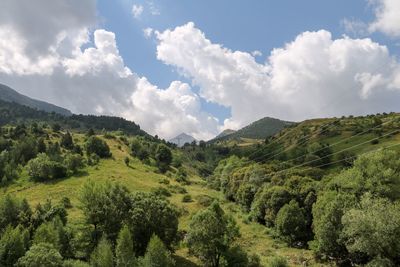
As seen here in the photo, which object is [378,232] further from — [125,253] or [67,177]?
[67,177]

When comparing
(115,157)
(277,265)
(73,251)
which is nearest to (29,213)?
(73,251)

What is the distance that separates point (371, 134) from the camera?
165250 millimetres

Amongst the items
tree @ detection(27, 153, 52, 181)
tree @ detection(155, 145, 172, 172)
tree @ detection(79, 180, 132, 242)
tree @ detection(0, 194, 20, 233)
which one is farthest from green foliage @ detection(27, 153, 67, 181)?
tree @ detection(79, 180, 132, 242)

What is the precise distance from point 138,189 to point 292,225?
177ft

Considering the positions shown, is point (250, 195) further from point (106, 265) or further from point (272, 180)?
point (106, 265)

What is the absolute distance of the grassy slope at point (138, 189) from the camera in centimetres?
6469

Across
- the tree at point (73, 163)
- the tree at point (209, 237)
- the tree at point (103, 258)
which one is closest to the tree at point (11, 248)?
the tree at point (103, 258)

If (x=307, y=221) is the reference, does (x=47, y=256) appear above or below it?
below

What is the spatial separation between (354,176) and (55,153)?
11338 centimetres

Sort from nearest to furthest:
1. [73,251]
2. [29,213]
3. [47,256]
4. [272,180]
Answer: [47,256]
[73,251]
[29,213]
[272,180]

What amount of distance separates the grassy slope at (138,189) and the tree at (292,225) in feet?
7.49

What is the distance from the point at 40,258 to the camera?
157ft

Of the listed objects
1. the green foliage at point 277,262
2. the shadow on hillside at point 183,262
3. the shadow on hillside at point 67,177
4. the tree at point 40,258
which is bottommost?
the shadow on hillside at point 183,262

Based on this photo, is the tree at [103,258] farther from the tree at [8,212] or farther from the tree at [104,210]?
the tree at [8,212]
